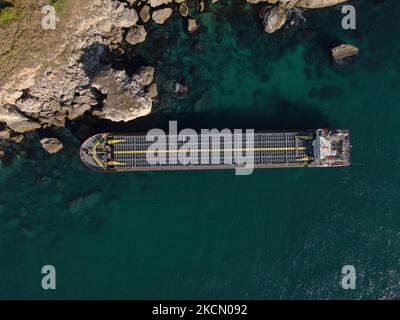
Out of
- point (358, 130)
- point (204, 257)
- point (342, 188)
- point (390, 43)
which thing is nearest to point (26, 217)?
point (204, 257)

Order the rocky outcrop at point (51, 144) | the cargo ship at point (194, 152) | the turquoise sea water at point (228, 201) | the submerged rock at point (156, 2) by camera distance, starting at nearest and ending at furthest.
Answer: the cargo ship at point (194, 152), the submerged rock at point (156, 2), the rocky outcrop at point (51, 144), the turquoise sea water at point (228, 201)

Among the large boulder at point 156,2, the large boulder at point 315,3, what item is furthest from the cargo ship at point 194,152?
the large boulder at point 156,2

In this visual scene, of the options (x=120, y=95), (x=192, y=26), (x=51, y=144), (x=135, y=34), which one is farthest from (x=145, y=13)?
(x=51, y=144)

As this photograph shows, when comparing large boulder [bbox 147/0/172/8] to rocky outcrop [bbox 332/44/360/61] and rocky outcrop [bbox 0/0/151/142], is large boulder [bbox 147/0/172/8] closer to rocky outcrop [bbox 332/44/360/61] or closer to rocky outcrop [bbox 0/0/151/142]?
rocky outcrop [bbox 0/0/151/142]

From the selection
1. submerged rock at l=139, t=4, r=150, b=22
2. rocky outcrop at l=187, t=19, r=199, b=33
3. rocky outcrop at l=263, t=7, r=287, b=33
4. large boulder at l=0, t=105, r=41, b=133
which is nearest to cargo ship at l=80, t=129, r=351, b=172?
large boulder at l=0, t=105, r=41, b=133

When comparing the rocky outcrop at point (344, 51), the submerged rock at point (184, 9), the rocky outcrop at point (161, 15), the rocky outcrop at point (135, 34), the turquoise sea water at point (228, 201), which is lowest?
the turquoise sea water at point (228, 201)

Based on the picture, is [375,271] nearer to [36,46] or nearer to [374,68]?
[374,68]

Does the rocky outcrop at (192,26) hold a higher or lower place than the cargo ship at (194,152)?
higher

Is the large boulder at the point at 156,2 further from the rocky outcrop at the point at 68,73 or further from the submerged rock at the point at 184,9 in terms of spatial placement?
the rocky outcrop at the point at 68,73
